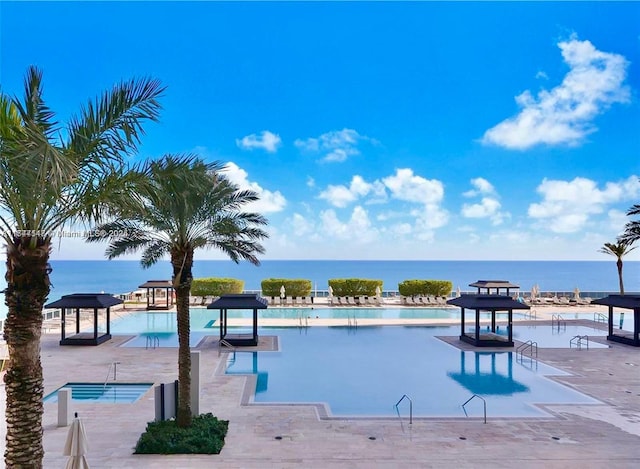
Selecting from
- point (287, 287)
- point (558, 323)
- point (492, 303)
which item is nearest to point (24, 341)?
point (492, 303)

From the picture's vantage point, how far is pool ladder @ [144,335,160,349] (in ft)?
63.6

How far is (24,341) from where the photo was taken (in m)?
5.67

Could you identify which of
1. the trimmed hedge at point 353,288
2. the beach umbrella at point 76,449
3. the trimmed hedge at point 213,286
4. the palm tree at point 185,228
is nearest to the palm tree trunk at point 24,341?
the beach umbrella at point 76,449

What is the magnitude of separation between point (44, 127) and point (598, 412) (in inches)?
523

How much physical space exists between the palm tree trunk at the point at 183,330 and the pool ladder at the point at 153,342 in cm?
1032

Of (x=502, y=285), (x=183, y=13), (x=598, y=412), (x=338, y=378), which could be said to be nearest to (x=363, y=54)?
(x=183, y=13)

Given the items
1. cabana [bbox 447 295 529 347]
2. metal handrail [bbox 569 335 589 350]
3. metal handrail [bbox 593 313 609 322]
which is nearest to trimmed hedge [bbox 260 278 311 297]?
cabana [bbox 447 295 529 347]

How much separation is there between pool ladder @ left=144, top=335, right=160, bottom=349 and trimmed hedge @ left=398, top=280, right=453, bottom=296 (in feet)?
64.3

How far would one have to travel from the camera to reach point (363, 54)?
1298 inches

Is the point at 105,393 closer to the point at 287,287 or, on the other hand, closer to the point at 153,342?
the point at 153,342

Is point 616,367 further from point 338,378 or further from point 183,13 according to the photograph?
point 183,13

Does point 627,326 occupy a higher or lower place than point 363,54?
lower

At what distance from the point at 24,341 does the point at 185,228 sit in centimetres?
481

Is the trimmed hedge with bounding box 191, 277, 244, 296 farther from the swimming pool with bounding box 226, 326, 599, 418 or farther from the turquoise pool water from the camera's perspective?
the turquoise pool water
